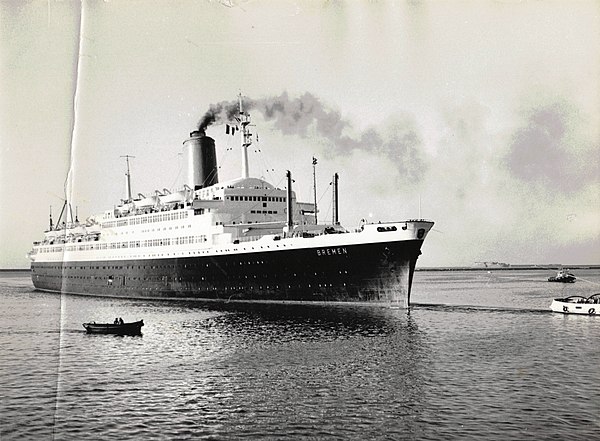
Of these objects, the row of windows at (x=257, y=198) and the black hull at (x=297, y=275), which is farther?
the row of windows at (x=257, y=198)

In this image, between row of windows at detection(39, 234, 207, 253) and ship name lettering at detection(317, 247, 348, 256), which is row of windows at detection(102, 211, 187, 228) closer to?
row of windows at detection(39, 234, 207, 253)

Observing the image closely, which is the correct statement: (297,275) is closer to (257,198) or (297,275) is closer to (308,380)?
(257,198)

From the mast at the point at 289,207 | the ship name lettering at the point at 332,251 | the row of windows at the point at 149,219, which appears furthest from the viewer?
the row of windows at the point at 149,219

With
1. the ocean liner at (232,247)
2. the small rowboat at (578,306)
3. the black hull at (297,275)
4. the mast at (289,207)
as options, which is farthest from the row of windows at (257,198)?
the small rowboat at (578,306)

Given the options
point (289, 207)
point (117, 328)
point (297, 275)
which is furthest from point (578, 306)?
point (117, 328)

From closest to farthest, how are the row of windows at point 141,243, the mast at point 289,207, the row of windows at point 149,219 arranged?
the mast at point 289,207 < the row of windows at point 141,243 < the row of windows at point 149,219

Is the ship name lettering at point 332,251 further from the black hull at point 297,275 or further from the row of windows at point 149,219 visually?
the row of windows at point 149,219

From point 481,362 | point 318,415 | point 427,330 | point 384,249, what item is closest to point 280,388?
point 318,415
